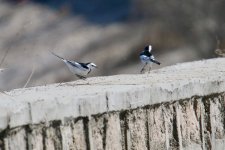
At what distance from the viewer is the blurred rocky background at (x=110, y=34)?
16.7m

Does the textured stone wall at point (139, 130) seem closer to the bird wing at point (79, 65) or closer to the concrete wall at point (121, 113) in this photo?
the concrete wall at point (121, 113)

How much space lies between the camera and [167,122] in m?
5.51

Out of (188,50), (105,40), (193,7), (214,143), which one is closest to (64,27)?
(105,40)

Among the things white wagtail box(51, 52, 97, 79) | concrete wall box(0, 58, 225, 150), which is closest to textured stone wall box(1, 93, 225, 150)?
concrete wall box(0, 58, 225, 150)

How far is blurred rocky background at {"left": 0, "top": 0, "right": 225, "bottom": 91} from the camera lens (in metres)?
16.7

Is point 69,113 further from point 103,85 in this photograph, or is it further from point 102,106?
point 103,85

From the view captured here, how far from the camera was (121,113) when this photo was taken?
5199 millimetres

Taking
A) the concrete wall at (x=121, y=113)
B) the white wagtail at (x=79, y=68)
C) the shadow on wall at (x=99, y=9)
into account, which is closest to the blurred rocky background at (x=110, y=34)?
the shadow on wall at (x=99, y=9)

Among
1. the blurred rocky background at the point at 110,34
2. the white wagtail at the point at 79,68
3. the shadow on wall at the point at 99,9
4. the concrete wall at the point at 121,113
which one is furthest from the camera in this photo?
the shadow on wall at the point at 99,9

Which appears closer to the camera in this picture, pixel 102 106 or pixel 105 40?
pixel 102 106

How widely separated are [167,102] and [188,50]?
18.2 m

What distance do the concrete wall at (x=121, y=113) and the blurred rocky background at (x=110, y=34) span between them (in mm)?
5163

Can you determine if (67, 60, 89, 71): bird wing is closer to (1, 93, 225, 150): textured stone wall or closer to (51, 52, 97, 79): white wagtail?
(51, 52, 97, 79): white wagtail

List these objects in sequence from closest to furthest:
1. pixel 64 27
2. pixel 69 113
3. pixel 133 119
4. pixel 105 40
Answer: pixel 69 113 → pixel 133 119 → pixel 105 40 → pixel 64 27
